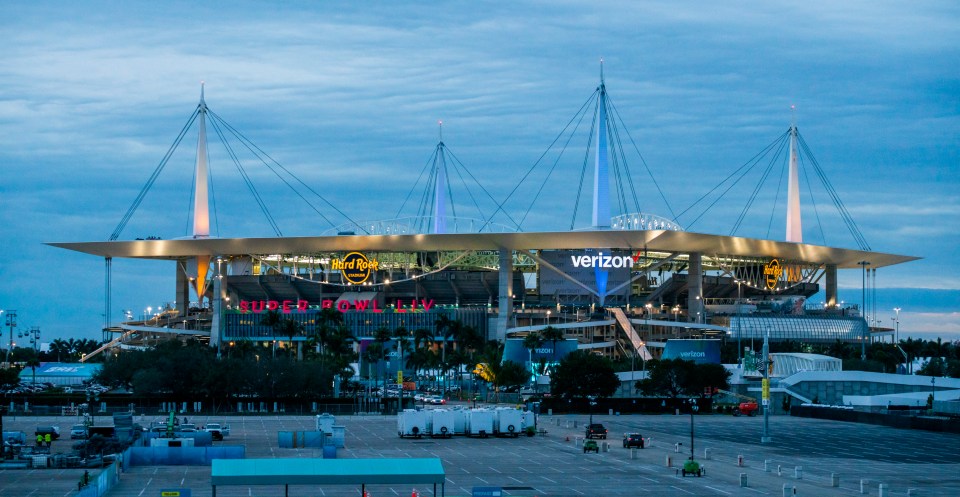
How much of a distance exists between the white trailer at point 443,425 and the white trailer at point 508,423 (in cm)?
350

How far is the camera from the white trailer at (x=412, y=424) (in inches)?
3807

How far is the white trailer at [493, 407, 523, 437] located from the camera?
101 meters

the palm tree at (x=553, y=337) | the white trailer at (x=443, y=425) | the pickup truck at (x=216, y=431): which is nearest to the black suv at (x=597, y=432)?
the white trailer at (x=443, y=425)

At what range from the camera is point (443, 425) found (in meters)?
99.5

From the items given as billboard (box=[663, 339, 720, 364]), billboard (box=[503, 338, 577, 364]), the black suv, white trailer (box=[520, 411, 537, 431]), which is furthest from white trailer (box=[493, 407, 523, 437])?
billboard (box=[503, 338, 577, 364])

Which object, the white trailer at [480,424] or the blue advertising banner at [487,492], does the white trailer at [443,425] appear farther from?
the blue advertising banner at [487,492]

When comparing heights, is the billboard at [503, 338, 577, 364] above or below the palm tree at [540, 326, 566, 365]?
below

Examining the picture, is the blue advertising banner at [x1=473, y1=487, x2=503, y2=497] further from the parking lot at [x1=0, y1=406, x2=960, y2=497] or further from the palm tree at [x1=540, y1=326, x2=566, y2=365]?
the palm tree at [x1=540, y1=326, x2=566, y2=365]

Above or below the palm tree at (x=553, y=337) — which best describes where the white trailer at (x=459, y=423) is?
below

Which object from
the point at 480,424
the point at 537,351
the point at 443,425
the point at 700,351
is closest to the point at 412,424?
the point at 443,425

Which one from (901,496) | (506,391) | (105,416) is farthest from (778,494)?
(506,391)

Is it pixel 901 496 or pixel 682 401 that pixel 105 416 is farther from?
pixel 901 496

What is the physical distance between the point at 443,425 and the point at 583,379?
135ft

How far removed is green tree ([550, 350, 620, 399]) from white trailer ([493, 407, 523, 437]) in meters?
36.9
